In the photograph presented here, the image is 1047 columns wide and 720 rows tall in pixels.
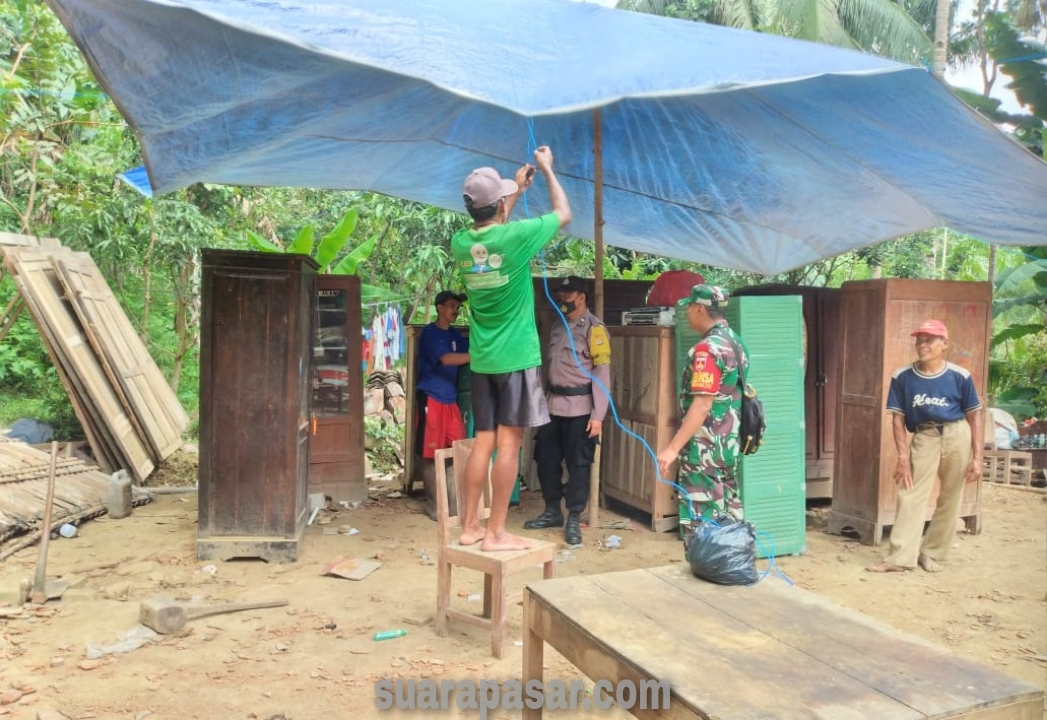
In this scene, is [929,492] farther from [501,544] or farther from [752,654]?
[752,654]

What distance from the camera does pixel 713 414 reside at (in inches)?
176

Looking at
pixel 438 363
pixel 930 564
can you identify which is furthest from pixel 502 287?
pixel 930 564

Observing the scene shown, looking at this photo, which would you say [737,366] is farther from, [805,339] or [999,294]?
[999,294]

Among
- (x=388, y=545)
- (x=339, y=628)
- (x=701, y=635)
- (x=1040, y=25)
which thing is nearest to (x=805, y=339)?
(x=388, y=545)

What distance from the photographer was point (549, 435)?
21.0 feet

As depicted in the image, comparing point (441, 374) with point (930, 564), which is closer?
point (930, 564)

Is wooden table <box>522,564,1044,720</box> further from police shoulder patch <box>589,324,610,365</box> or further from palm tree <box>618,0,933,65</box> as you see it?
palm tree <box>618,0,933,65</box>

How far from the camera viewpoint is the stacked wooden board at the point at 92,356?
22.5 ft

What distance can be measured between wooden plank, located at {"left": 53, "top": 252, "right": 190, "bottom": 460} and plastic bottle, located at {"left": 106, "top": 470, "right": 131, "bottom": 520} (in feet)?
4.19

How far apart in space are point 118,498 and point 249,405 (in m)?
1.86

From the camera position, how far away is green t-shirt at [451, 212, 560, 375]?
3.63 metres

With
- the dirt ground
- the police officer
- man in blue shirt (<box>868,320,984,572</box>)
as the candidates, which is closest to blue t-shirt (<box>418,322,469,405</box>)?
the police officer

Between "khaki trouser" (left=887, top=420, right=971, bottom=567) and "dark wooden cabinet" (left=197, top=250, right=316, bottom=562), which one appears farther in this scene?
"khaki trouser" (left=887, top=420, right=971, bottom=567)

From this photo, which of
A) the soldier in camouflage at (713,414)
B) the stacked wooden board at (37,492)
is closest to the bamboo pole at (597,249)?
the soldier in camouflage at (713,414)
